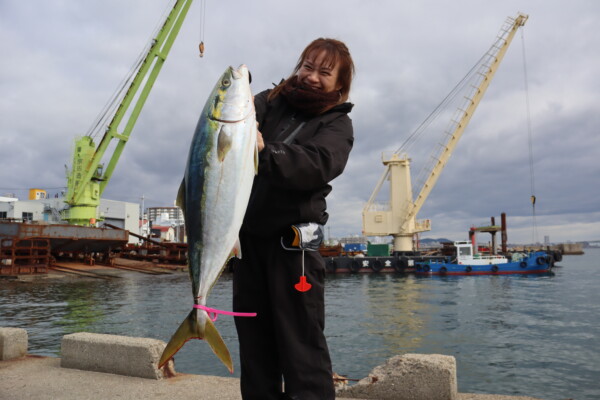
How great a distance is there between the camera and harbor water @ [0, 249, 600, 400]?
8.52 metres

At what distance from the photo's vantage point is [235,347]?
9867 millimetres

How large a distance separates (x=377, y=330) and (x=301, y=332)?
11.4 meters

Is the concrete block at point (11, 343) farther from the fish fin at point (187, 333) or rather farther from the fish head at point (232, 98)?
the fish head at point (232, 98)

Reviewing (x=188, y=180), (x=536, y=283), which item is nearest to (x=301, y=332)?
(x=188, y=180)

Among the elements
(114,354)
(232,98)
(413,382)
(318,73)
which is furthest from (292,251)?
(114,354)

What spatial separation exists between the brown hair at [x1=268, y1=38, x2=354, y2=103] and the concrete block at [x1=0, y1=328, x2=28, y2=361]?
4.72 metres

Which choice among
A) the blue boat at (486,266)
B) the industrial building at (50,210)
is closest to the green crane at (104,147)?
the industrial building at (50,210)

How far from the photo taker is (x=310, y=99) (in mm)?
2219

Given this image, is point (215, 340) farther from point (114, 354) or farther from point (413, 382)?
point (114, 354)

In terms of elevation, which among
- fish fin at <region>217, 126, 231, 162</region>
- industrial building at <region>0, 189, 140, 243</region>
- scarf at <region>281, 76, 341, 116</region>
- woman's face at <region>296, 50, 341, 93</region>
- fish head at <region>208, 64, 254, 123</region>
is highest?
Result: industrial building at <region>0, 189, 140, 243</region>

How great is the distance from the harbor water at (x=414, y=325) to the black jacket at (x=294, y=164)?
6.62 m

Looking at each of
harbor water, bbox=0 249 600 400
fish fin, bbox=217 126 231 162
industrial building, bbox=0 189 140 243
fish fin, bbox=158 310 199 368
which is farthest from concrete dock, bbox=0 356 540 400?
industrial building, bbox=0 189 140 243

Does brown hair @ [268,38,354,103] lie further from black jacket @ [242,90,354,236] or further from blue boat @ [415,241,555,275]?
blue boat @ [415,241,555,275]

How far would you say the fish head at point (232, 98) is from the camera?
1.86m
